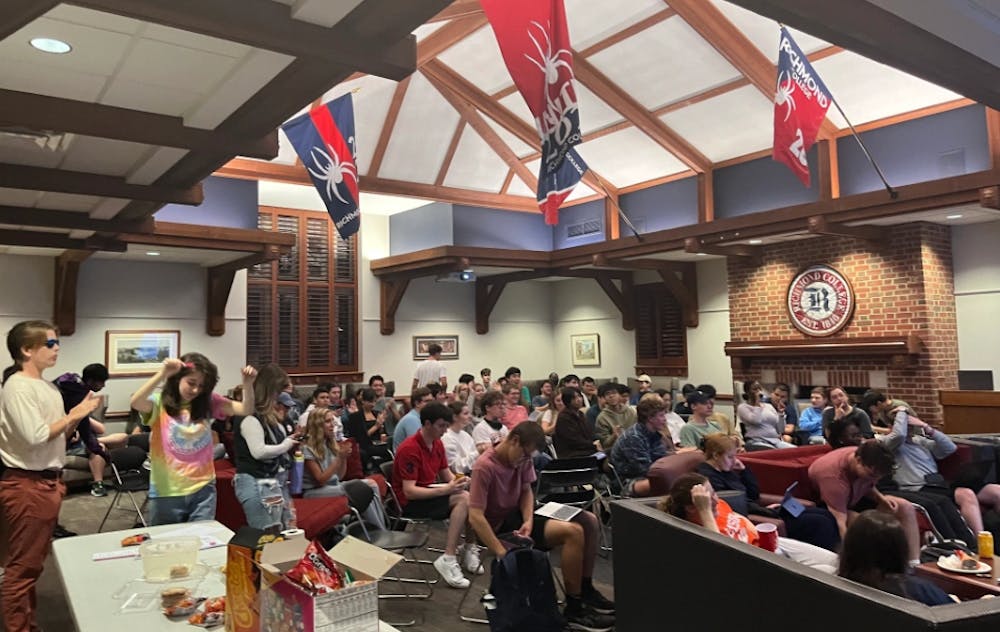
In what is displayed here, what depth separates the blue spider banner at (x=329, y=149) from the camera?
5652 mm

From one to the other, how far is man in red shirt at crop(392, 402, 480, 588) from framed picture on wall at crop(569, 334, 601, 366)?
8.39 meters

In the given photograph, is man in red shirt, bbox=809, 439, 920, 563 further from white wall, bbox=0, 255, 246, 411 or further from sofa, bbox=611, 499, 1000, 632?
white wall, bbox=0, 255, 246, 411

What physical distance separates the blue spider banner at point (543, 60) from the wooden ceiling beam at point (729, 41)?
169 inches

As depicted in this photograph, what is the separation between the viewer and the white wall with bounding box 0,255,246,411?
909 cm

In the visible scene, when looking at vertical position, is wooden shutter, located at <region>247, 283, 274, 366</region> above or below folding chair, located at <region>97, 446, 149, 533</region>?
above

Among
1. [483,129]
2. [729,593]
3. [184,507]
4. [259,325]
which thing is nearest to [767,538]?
[729,593]

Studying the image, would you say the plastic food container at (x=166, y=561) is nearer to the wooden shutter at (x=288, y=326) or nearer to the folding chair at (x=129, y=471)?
the folding chair at (x=129, y=471)

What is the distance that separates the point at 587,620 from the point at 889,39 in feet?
11.2

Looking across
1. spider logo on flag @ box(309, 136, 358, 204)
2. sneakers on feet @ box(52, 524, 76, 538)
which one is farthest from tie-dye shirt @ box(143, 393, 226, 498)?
sneakers on feet @ box(52, 524, 76, 538)

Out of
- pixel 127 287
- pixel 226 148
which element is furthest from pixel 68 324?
pixel 226 148

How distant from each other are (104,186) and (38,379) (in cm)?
243

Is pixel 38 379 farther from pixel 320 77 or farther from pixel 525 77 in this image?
pixel 525 77

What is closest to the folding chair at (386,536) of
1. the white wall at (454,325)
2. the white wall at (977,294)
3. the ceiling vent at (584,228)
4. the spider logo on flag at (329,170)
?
the spider logo on flag at (329,170)

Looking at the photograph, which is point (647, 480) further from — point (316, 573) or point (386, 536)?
point (316, 573)
